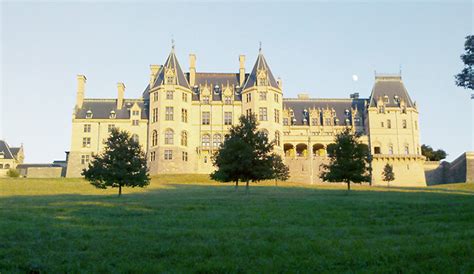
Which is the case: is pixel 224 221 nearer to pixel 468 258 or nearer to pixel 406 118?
pixel 468 258

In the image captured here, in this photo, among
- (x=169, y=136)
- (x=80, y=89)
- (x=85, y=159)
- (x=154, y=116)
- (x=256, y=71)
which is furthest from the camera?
(x=80, y=89)

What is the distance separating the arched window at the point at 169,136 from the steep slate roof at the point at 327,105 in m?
22.8

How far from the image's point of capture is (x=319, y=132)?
79312 mm

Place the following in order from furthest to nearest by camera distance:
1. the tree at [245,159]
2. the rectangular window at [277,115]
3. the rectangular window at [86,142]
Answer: the rectangular window at [86,142], the rectangular window at [277,115], the tree at [245,159]

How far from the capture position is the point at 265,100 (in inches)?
2869

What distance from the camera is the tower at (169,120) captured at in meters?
70.1

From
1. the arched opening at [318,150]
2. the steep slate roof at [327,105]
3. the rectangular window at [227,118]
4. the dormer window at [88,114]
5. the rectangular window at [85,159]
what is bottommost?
the rectangular window at [85,159]

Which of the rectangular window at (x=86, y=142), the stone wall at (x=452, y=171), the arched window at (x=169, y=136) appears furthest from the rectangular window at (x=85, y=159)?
the stone wall at (x=452, y=171)

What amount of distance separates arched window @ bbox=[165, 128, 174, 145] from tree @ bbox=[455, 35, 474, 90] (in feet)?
165

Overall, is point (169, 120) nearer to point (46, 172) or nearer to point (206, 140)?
point (206, 140)

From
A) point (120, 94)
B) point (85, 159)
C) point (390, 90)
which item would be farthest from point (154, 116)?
point (390, 90)

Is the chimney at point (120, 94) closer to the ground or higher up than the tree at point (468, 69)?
higher up

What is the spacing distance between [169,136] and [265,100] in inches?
632

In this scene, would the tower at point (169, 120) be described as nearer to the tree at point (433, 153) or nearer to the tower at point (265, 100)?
the tower at point (265, 100)
